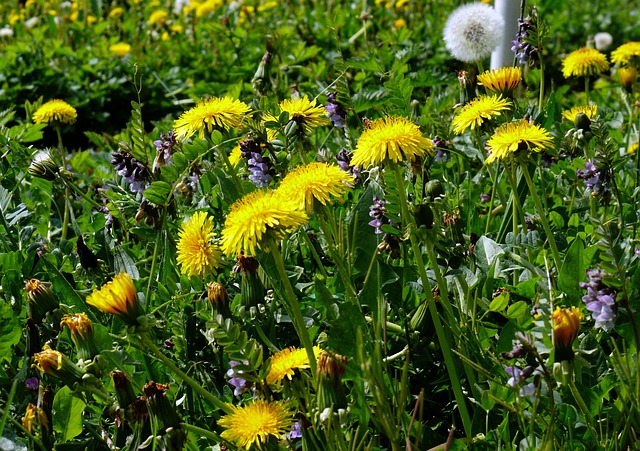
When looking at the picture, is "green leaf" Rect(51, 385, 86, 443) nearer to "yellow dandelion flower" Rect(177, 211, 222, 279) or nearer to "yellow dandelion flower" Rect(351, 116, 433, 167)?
"yellow dandelion flower" Rect(177, 211, 222, 279)

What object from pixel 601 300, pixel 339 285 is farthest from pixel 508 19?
pixel 601 300

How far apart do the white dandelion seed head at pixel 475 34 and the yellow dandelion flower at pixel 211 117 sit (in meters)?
0.94

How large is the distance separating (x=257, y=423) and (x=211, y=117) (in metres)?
0.66

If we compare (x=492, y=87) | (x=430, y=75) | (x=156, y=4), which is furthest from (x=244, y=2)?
(x=492, y=87)

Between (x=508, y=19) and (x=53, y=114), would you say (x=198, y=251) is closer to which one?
(x=53, y=114)

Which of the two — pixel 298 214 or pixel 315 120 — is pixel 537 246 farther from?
pixel 298 214

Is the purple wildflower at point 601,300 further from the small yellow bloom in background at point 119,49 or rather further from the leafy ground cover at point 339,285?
the small yellow bloom in background at point 119,49

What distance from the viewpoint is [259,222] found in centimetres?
125

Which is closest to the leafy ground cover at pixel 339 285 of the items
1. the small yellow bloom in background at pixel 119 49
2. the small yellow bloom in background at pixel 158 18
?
the small yellow bloom in background at pixel 119 49

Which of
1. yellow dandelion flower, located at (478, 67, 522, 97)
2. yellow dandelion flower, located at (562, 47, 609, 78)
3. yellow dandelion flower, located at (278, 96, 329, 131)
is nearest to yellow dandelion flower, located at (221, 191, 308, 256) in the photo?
yellow dandelion flower, located at (278, 96, 329, 131)

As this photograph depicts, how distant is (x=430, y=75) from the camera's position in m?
2.96

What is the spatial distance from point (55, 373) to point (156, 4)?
5350 millimetres

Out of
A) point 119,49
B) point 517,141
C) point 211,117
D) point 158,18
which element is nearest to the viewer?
point 517,141

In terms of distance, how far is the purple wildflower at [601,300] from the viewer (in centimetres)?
129
